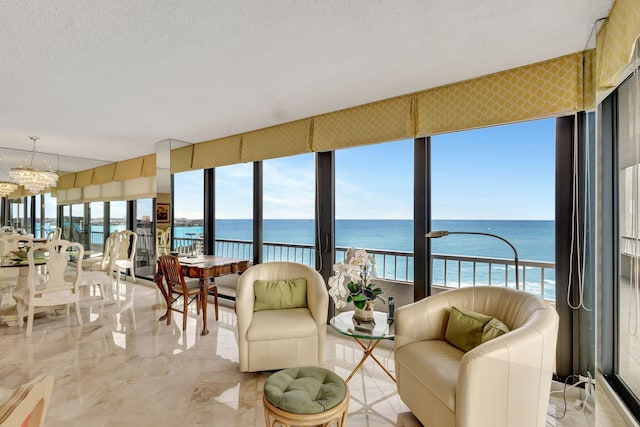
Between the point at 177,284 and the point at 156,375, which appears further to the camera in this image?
the point at 177,284

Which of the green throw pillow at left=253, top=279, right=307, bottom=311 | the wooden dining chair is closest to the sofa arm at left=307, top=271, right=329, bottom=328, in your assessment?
the green throw pillow at left=253, top=279, right=307, bottom=311

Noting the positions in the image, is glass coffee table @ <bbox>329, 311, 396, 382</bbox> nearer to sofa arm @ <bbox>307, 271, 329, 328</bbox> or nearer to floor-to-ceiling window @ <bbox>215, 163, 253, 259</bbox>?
sofa arm @ <bbox>307, 271, 329, 328</bbox>

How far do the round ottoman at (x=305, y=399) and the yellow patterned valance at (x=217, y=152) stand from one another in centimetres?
323

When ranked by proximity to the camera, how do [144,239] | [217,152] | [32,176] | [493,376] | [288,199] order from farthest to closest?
[288,199]
[144,239]
[32,176]
[217,152]
[493,376]

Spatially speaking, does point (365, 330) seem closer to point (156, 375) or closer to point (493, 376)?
point (493, 376)

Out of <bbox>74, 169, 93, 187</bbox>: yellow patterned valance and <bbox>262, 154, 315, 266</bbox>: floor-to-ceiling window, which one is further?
<bbox>74, 169, 93, 187</bbox>: yellow patterned valance

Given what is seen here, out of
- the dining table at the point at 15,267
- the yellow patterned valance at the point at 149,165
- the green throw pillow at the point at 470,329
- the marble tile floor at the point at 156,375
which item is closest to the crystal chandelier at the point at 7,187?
the dining table at the point at 15,267

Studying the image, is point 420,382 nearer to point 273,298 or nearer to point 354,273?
point 354,273

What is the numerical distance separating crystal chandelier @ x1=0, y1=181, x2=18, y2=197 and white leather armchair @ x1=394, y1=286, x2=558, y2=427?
7089 millimetres

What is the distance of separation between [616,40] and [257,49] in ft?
6.90

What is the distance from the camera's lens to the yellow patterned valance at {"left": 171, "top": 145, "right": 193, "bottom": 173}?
4.90 metres

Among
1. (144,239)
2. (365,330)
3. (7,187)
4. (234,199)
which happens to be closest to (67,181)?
(7,187)

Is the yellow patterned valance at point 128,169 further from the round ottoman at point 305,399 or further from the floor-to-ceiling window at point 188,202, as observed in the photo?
the round ottoman at point 305,399

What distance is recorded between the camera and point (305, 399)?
62.0 inches
